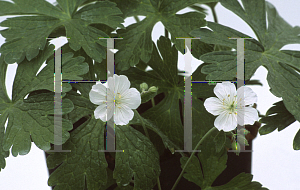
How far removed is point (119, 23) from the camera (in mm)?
972

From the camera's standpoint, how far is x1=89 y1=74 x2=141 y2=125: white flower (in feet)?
2.54

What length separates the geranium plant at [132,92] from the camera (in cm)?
82

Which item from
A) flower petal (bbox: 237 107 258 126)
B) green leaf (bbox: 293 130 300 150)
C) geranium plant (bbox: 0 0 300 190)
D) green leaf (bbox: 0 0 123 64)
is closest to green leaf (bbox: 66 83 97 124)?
geranium plant (bbox: 0 0 300 190)

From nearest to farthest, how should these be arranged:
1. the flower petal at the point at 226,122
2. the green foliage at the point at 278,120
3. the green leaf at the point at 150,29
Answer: the flower petal at the point at 226,122 < the green foliage at the point at 278,120 < the green leaf at the point at 150,29

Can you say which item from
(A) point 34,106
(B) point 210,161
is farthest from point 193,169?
(A) point 34,106

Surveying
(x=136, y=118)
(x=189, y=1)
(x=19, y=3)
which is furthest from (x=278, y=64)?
(x=19, y=3)

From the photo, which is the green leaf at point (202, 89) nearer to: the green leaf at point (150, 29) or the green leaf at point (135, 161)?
the green leaf at point (150, 29)

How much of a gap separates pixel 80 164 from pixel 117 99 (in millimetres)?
214

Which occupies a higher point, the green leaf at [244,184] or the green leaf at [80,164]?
the green leaf at [80,164]

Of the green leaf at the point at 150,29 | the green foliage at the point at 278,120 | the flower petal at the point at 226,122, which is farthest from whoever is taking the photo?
the green leaf at the point at 150,29

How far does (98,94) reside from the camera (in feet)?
Result: 2.55

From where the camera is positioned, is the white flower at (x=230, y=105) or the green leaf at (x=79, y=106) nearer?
the white flower at (x=230, y=105)

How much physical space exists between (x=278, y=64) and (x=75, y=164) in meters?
0.65

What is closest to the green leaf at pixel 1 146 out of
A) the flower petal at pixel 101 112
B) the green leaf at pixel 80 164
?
the green leaf at pixel 80 164
